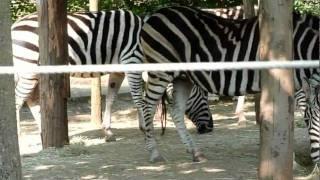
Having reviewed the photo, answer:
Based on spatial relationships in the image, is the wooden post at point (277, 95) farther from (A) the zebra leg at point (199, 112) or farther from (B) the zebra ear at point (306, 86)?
(A) the zebra leg at point (199, 112)

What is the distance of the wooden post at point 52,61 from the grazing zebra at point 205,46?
4.68 feet

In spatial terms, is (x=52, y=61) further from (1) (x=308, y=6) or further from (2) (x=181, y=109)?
(1) (x=308, y=6)

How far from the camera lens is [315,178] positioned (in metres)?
5.95

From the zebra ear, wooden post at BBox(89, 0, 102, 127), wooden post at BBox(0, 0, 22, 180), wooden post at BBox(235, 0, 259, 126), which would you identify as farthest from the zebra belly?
wooden post at BBox(89, 0, 102, 127)

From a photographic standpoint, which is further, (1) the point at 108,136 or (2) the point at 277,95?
(1) the point at 108,136

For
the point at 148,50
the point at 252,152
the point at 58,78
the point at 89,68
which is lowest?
the point at 252,152

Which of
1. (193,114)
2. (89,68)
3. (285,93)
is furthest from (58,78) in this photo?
(89,68)

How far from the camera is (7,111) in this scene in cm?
430

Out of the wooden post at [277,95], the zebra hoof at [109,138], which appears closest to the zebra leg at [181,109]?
the zebra hoof at [109,138]

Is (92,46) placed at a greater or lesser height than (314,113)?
greater

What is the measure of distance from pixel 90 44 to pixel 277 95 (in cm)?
545

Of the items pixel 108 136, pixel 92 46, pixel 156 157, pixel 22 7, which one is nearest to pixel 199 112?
pixel 108 136

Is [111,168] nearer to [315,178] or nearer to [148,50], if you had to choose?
[148,50]

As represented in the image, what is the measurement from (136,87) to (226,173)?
2784mm
